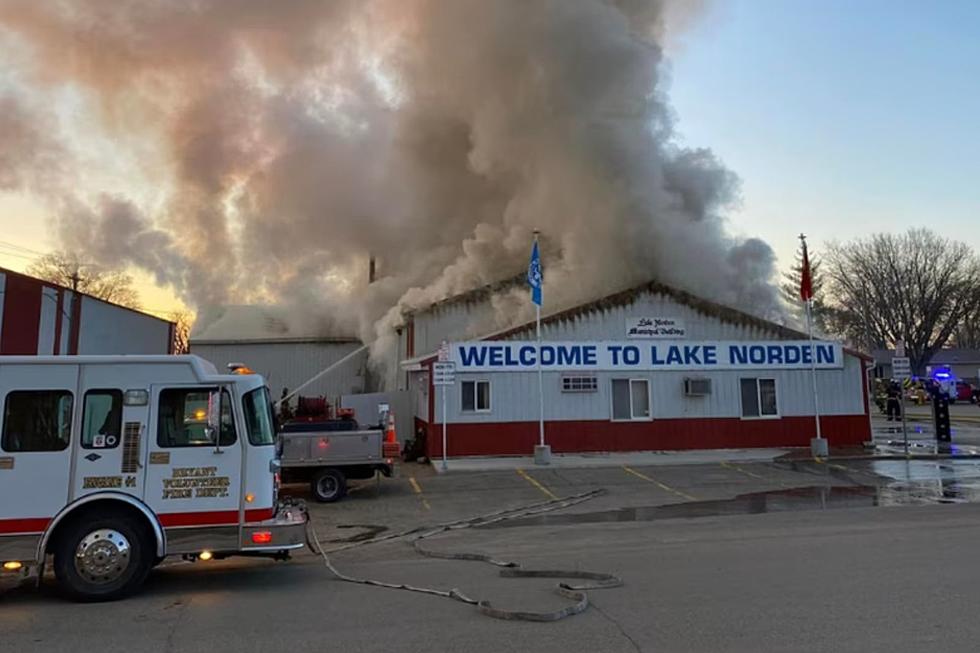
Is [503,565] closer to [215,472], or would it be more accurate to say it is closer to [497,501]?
[215,472]

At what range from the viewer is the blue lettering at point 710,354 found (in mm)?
19109

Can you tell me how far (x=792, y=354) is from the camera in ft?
63.6

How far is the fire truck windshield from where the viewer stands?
6352 millimetres

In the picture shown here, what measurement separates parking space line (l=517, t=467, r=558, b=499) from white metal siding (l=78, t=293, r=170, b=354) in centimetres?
910

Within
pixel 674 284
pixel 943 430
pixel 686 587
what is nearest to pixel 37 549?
pixel 686 587

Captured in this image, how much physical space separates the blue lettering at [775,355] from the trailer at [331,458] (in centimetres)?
1191

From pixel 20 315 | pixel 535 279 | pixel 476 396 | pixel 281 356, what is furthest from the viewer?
pixel 281 356

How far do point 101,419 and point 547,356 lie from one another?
13290mm

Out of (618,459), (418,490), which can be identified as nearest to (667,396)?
(618,459)

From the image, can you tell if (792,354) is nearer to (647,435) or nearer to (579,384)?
(647,435)

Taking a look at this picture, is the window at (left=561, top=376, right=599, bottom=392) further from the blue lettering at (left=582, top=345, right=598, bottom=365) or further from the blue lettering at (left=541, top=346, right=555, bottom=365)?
the blue lettering at (left=541, top=346, right=555, bottom=365)

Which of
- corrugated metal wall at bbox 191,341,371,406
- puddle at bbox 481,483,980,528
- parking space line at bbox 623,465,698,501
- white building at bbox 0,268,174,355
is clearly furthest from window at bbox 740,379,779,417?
corrugated metal wall at bbox 191,341,371,406

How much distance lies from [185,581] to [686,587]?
4.72m

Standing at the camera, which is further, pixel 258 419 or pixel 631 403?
pixel 631 403
